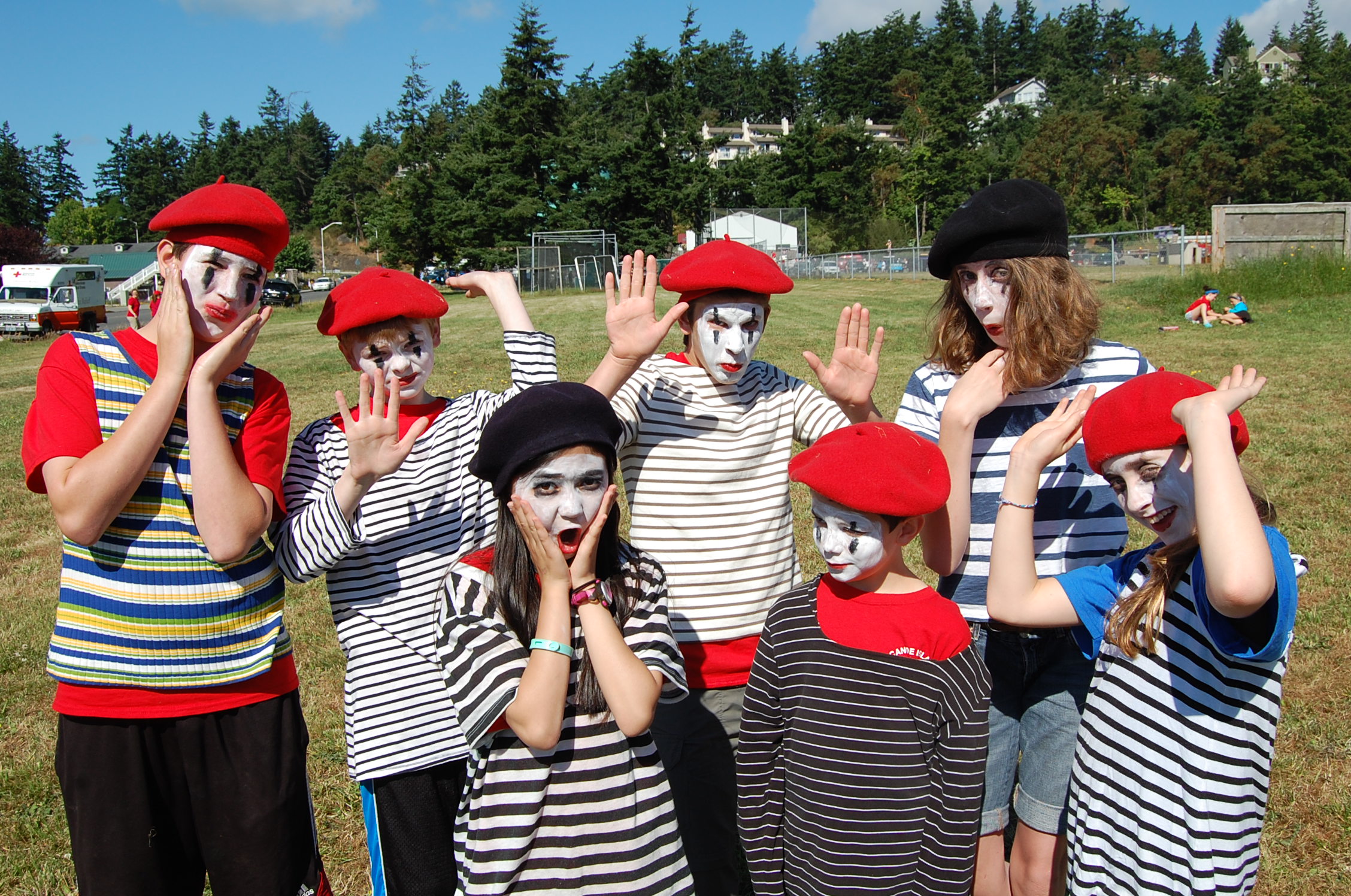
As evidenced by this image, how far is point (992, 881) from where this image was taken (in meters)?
2.62

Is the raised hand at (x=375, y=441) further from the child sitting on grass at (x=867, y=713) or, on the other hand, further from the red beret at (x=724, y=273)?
the child sitting on grass at (x=867, y=713)

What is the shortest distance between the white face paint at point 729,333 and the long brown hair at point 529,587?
22.5 inches

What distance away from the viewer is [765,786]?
2.24 meters

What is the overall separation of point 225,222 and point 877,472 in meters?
1.63

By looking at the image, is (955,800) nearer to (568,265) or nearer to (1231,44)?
(568,265)

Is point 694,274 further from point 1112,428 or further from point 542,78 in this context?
point 542,78

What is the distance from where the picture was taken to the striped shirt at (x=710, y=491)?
2609 millimetres

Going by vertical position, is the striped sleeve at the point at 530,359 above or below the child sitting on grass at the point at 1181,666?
above

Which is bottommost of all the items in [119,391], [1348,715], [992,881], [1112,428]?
[1348,715]

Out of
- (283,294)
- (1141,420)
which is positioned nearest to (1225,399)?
(1141,420)

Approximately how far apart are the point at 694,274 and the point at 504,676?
3.93 ft

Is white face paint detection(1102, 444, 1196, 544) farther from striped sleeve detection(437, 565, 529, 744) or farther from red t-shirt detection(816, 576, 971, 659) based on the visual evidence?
striped sleeve detection(437, 565, 529, 744)

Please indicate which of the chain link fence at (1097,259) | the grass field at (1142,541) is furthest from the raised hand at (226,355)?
the chain link fence at (1097,259)

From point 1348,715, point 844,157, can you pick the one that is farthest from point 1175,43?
point 1348,715
